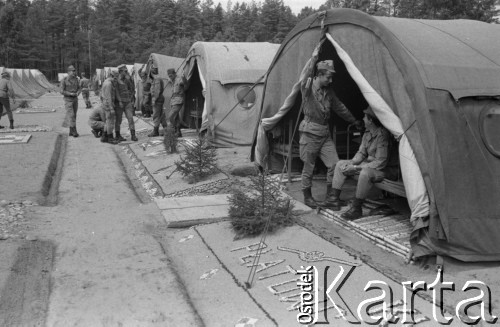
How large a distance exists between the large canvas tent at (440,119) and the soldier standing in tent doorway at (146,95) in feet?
40.1

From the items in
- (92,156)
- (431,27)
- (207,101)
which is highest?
(431,27)

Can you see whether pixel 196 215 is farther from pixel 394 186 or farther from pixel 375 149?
pixel 394 186

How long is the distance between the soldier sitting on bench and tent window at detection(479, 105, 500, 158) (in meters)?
1.12

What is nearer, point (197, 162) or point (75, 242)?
point (75, 242)

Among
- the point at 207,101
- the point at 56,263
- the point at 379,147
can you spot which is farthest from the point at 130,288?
the point at 207,101

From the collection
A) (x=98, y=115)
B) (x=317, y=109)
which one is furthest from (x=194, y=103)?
(x=317, y=109)

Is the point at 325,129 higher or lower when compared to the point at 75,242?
higher

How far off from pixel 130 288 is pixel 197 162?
4.46 metres

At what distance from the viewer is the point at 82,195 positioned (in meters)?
8.59

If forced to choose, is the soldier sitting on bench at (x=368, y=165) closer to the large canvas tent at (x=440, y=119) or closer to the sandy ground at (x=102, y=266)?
the large canvas tent at (x=440, y=119)

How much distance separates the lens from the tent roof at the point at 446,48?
5445 millimetres

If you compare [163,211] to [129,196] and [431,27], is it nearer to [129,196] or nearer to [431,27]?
[129,196]

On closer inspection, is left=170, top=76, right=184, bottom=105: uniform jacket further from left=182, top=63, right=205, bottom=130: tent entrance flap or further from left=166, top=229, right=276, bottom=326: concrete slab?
left=166, top=229, right=276, bottom=326: concrete slab

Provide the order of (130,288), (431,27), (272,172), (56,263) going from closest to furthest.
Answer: (130,288)
(56,263)
(431,27)
(272,172)
